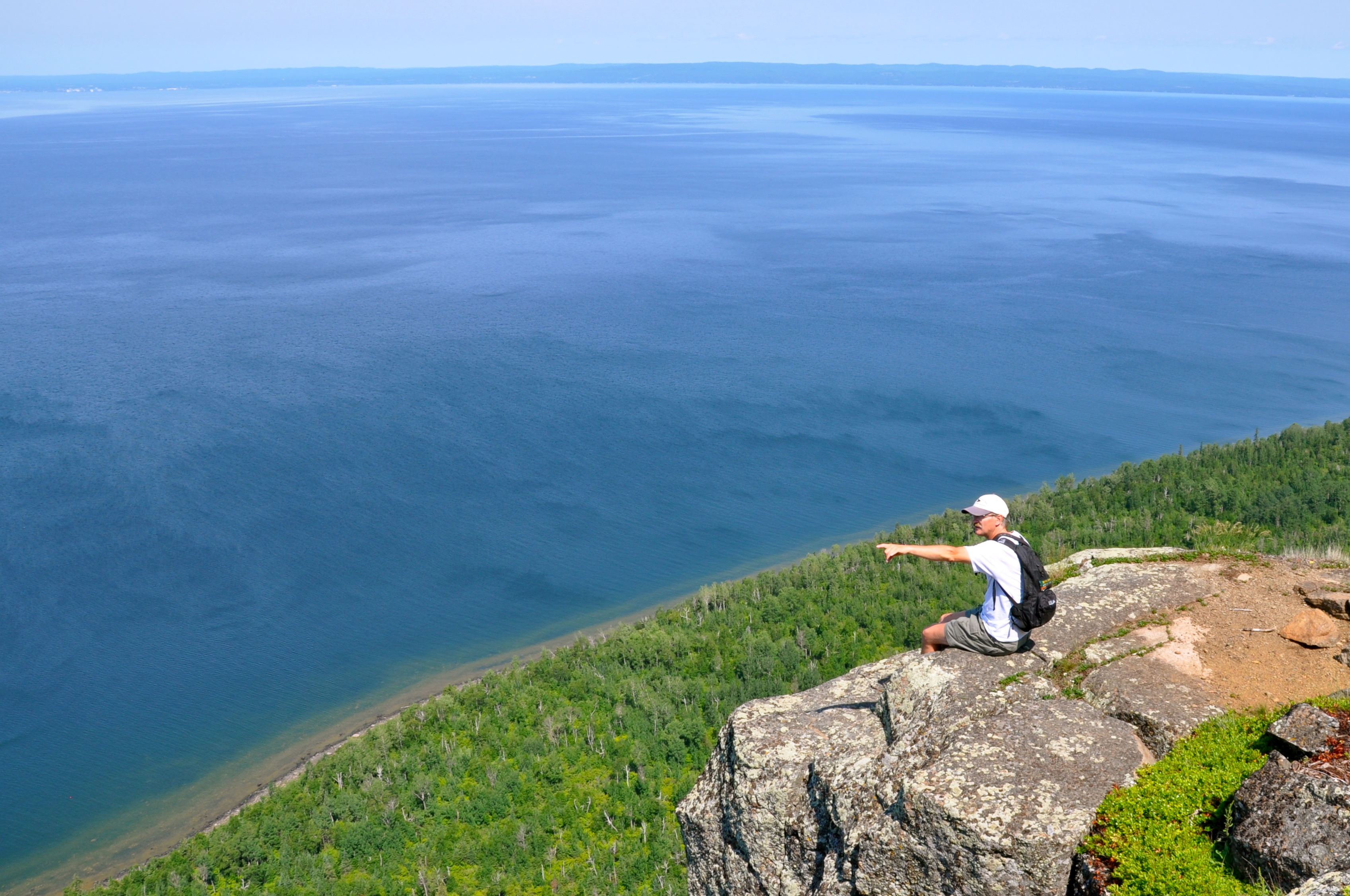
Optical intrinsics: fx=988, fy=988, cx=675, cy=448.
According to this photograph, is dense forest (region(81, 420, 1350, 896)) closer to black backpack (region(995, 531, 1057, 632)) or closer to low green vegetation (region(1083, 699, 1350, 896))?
black backpack (region(995, 531, 1057, 632))

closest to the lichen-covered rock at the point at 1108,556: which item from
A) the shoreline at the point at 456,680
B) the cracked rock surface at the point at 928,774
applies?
the cracked rock surface at the point at 928,774

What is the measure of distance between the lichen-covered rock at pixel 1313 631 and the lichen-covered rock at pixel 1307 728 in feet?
7.77

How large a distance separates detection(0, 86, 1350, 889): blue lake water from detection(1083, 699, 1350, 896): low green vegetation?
2695 centimetres

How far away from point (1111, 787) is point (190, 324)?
69.7 metres

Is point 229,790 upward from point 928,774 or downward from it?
downward

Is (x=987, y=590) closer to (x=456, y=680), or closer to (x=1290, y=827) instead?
(x=1290, y=827)

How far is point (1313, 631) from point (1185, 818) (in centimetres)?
383

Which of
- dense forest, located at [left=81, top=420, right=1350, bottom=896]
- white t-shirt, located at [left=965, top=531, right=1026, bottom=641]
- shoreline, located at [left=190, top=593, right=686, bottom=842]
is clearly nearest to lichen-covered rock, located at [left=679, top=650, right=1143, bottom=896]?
white t-shirt, located at [left=965, top=531, right=1026, bottom=641]

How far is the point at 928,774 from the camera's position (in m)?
9.15

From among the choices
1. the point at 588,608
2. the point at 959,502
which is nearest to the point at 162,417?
the point at 588,608

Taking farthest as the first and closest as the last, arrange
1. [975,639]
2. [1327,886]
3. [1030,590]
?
[975,639], [1030,590], [1327,886]

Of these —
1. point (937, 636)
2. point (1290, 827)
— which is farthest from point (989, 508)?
point (1290, 827)

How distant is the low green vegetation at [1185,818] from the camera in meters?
7.67

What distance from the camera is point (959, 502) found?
45.1 metres
